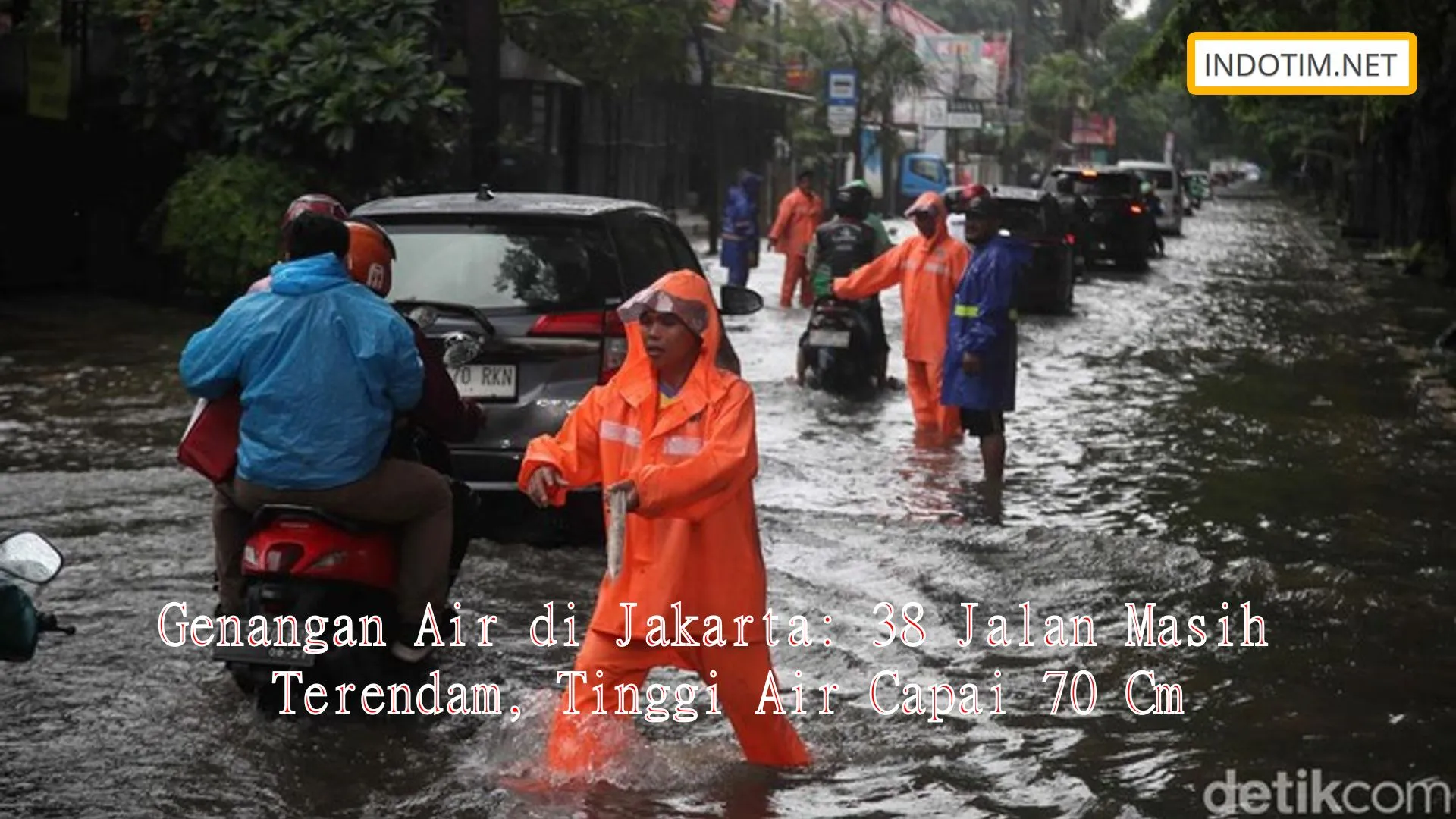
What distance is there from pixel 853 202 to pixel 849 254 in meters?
0.46

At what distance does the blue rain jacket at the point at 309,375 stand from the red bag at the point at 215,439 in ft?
0.50

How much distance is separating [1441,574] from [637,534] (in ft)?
18.6

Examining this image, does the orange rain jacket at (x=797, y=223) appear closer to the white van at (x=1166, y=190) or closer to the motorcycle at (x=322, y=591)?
the motorcycle at (x=322, y=591)

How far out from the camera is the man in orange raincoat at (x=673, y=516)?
614 cm

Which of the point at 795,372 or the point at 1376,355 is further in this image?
the point at 1376,355

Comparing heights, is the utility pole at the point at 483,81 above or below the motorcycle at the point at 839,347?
above

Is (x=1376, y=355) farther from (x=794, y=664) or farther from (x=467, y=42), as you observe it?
(x=794, y=664)

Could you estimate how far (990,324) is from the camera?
12.8 meters

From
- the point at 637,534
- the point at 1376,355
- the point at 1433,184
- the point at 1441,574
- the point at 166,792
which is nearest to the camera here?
the point at 637,534

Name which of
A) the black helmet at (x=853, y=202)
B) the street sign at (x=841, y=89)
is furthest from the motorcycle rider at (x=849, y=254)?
the street sign at (x=841, y=89)

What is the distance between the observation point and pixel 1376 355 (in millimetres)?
22578

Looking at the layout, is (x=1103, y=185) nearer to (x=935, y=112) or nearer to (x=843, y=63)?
(x=843, y=63)

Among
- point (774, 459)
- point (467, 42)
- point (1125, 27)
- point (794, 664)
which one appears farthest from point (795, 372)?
point (1125, 27)

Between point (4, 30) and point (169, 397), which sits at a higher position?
point (4, 30)
